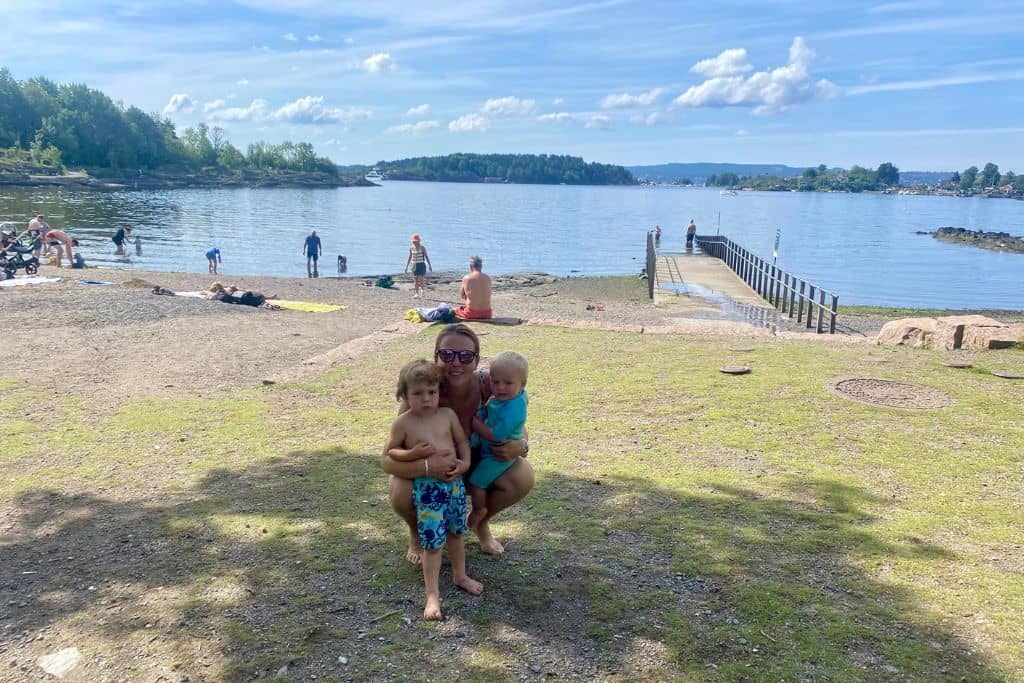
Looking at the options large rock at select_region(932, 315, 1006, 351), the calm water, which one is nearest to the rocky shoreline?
the calm water

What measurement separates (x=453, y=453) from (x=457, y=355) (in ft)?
1.58

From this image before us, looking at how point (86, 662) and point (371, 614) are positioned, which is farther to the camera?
point (371, 614)

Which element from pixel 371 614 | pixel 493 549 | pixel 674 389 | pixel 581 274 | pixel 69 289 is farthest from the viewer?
pixel 581 274

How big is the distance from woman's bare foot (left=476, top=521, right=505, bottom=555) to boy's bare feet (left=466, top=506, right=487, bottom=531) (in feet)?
0.17

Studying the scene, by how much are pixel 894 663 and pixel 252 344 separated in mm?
10589

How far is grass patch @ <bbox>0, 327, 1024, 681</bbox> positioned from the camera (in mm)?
3416

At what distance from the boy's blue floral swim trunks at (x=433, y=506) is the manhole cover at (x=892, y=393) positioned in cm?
569

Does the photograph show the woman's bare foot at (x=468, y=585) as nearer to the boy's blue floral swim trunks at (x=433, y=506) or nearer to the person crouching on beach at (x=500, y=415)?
the boy's blue floral swim trunks at (x=433, y=506)

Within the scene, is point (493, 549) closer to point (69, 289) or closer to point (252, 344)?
point (252, 344)

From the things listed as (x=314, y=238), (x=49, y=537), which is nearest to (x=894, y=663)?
(x=49, y=537)

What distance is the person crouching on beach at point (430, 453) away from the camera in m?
3.60

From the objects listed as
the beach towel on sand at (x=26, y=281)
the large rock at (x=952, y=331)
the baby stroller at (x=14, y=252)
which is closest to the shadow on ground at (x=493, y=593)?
the large rock at (x=952, y=331)

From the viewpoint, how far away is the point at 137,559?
4.39m

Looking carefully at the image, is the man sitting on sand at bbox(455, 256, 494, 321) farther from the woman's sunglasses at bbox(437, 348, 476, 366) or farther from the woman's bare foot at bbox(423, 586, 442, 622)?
the woman's bare foot at bbox(423, 586, 442, 622)
